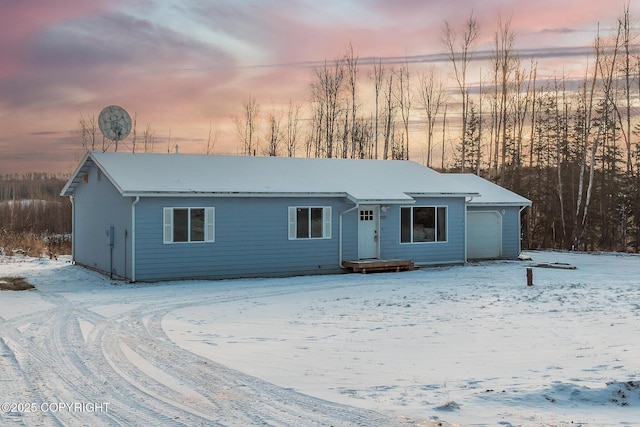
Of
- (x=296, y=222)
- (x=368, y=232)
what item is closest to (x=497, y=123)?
(x=368, y=232)

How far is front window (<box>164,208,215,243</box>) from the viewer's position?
54.0 ft

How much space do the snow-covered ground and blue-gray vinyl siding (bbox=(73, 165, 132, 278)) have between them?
183 centimetres

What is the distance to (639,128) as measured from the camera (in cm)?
3519

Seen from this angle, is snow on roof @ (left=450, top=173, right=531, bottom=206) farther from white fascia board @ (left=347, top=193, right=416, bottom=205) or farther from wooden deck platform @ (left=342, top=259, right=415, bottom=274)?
wooden deck platform @ (left=342, top=259, right=415, bottom=274)

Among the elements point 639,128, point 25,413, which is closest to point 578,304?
point 25,413

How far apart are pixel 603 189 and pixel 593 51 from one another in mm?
7923

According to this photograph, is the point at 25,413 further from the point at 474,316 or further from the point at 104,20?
the point at 104,20

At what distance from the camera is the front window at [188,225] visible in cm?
1647

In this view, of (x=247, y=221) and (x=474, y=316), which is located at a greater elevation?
(x=247, y=221)

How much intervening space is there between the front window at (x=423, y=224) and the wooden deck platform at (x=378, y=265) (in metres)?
1.03

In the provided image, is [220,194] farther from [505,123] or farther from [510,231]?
[505,123]

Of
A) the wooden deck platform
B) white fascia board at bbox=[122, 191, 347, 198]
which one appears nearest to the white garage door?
the wooden deck platform

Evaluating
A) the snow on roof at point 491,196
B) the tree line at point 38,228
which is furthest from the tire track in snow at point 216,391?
the tree line at point 38,228

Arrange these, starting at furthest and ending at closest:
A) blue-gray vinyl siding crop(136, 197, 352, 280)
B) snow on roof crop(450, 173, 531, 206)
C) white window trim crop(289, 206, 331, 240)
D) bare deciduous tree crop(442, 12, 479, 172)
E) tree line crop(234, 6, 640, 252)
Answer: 1. bare deciduous tree crop(442, 12, 479, 172)
2. tree line crop(234, 6, 640, 252)
3. snow on roof crop(450, 173, 531, 206)
4. white window trim crop(289, 206, 331, 240)
5. blue-gray vinyl siding crop(136, 197, 352, 280)
